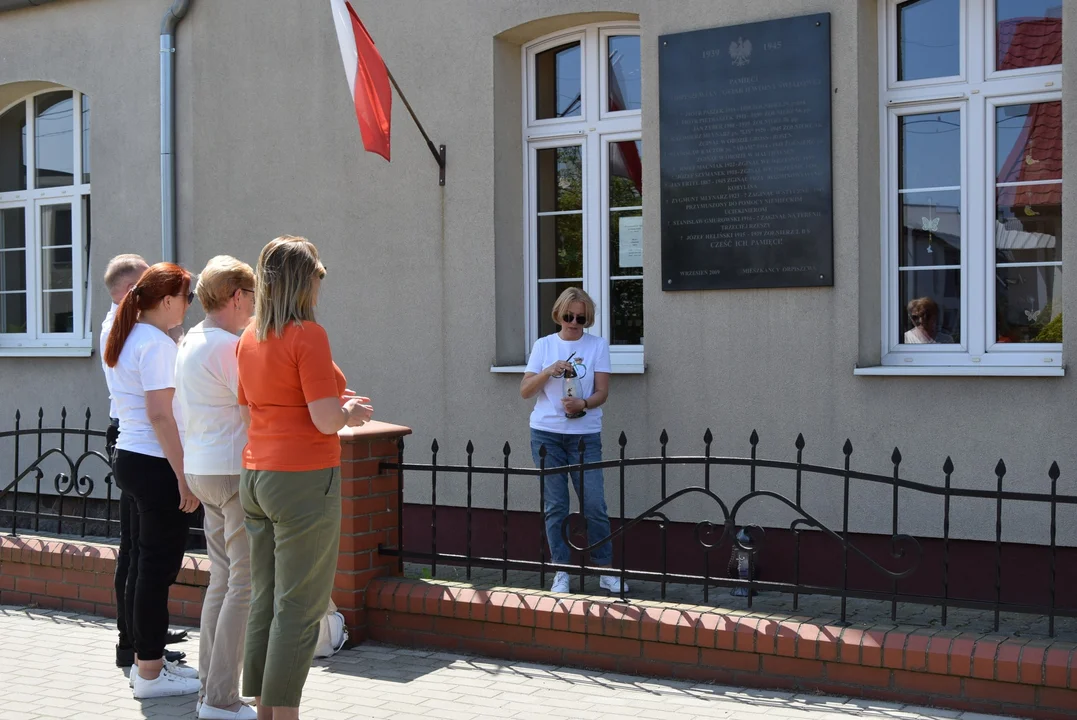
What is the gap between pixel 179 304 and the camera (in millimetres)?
5086

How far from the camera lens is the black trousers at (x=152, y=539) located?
5.02m

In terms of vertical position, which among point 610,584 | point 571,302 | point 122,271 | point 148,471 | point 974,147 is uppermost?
point 974,147

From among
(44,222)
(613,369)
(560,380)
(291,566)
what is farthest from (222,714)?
(44,222)

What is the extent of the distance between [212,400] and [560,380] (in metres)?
2.38

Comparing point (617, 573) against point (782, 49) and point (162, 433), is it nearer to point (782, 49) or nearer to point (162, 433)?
point (162, 433)

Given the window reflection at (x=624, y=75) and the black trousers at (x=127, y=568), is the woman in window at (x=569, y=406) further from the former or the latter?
the black trousers at (x=127, y=568)

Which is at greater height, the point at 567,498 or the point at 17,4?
the point at 17,4

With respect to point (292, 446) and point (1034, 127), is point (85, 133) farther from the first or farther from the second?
point (1034, 127)

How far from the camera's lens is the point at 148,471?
502 centimetres

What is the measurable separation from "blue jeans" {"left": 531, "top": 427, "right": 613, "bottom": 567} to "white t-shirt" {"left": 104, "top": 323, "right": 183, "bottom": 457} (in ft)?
6.90

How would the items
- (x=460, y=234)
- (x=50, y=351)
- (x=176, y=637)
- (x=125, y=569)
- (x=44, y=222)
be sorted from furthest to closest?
(x=44, y=222), (x=50, y=351), (x=460, y=234), (x=176, y=637), (x=125, y=569)

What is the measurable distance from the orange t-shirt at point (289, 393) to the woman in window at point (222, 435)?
17.5 inches

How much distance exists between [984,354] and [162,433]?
427 cm

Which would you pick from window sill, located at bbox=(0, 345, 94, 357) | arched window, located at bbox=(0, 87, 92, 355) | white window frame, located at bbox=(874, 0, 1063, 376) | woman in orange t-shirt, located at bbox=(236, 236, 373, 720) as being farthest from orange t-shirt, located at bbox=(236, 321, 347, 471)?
arched window, located at bbox=(0, 87, 92, 355)
